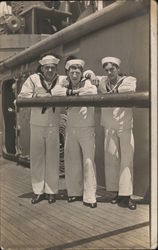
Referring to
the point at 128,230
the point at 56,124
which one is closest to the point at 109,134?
the point at 56,124

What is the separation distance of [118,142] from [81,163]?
39cm

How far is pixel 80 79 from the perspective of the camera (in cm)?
262

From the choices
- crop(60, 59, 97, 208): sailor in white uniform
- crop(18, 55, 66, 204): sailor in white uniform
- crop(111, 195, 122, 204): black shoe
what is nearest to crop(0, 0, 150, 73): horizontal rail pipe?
crop(18, 55, 66, 204): sailor in white uniform

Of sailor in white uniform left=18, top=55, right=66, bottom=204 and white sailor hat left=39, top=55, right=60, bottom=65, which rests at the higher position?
white sailor hat left=39, top=55, right=60, bottom=65

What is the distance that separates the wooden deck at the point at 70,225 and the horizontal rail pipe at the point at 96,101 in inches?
36.3

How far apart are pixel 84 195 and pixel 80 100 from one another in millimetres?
956

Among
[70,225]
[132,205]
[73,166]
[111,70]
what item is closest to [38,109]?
[73,166]

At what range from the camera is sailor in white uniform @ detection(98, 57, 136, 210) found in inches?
104

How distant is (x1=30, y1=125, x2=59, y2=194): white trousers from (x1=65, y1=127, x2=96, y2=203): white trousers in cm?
11

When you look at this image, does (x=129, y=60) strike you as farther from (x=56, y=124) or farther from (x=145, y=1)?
(x=56, y=124)

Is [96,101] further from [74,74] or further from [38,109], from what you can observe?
[38,109]

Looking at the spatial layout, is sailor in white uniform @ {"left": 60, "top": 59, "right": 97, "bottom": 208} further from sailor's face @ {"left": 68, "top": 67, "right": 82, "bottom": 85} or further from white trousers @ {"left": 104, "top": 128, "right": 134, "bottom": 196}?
white trousers @ {"left": 104, "top": 128, "right": 134, "bottom": 196}

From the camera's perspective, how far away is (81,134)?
2793 millimetres

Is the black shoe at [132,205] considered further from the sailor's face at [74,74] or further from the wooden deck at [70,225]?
the sailor's face at [74,74]
